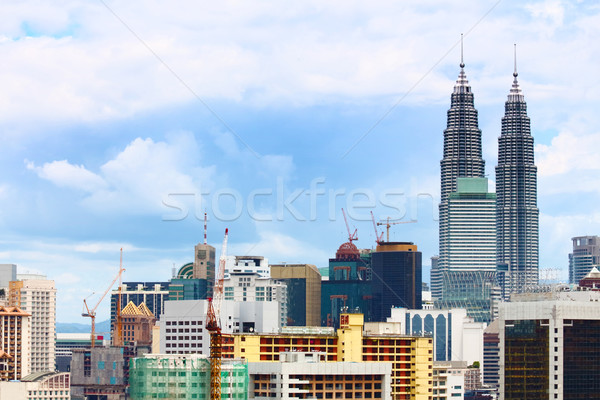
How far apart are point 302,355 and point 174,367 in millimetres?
26951

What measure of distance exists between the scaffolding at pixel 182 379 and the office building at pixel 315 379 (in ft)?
39.4

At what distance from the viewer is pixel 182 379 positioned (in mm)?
171375

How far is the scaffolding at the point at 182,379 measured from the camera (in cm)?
17162

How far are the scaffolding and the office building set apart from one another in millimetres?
11998

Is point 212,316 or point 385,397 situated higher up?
point 212,316

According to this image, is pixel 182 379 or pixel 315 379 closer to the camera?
pixel 182 379

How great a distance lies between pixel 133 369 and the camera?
177875 mm

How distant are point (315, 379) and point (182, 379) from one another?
2622 cm

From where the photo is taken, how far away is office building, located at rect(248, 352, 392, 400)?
7347 inches

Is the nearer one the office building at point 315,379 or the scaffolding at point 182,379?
the scaffolding at point 182,379

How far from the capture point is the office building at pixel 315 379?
18662 cm

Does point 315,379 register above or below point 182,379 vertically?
below

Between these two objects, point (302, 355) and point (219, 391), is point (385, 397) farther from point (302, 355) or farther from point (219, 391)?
point (219, 391)

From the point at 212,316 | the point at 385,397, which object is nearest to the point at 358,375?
the point at 385,397
